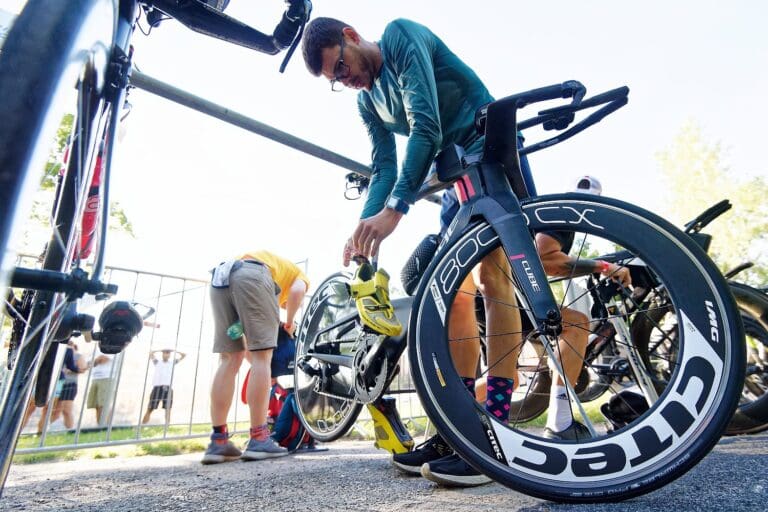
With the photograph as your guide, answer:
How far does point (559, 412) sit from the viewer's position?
2055 mm

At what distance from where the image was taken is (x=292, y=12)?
184cm

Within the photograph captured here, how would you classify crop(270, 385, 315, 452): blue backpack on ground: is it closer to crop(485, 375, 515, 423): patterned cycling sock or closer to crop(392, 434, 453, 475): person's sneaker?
crop(392, 434, 453, 475): person's sneaker

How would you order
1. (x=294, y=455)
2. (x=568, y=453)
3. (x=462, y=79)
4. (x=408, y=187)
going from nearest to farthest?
1. (x=568, y=453)
2. (x=408, y=187)
3. (x=462, y=79)
4. (x=294, y=455)

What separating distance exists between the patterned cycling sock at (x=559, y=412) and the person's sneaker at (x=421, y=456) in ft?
1.75

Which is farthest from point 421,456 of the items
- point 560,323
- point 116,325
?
point 116,325

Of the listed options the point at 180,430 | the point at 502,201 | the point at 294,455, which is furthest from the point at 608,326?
the point at 180,430

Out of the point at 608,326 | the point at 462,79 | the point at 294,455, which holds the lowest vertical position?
the point at 294,455

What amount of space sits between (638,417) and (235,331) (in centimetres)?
270

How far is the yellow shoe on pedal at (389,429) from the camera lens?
2.20 m

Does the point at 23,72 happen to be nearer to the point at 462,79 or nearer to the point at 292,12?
the point at 292,12

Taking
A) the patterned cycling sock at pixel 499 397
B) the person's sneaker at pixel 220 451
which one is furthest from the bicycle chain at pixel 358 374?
the person's sneaker at pixel 220 451

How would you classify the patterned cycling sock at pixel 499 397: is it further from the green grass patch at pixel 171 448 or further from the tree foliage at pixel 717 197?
the tree foliage at pixel 717 197

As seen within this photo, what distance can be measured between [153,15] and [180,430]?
4.27 metres

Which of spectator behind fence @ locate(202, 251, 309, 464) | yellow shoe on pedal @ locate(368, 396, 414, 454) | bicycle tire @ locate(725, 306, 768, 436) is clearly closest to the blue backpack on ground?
spectator behind fence @ locate(202, 251, 309, 464)
